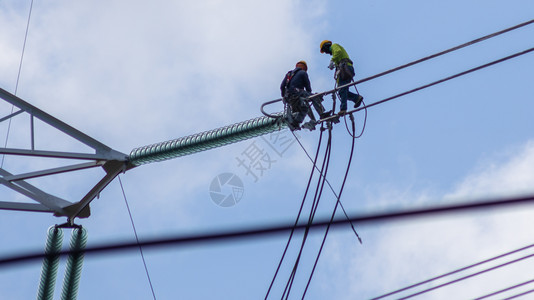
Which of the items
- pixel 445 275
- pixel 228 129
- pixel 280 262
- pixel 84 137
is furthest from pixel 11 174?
pixel 445 275

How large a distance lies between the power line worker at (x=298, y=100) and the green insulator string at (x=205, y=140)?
0.25 meters

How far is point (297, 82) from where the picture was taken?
38.0ft

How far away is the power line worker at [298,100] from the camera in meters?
11.0

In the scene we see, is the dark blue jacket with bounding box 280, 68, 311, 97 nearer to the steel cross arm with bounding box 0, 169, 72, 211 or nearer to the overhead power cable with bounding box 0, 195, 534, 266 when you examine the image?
the steel cross arm with bounding box 0, 169, 72, 211

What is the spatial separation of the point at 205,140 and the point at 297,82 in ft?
5.53

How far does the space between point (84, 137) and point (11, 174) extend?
45.8 inches

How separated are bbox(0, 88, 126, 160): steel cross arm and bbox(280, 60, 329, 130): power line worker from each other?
2.73 m

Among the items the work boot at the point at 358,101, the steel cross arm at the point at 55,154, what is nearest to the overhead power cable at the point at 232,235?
the steel cross arm at the point at 55,154

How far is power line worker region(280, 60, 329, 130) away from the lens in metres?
11.0

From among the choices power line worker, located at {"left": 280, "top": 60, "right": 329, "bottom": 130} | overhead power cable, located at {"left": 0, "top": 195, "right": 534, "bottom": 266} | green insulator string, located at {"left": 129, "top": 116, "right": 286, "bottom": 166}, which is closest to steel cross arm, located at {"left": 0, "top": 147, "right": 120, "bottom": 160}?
green insulator string, located at {"left": 129, "top": 116, "right": 286, "bottom": 166}

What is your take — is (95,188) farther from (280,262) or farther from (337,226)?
(337,226)

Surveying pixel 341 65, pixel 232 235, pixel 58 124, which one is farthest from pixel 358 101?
pixel 232 235

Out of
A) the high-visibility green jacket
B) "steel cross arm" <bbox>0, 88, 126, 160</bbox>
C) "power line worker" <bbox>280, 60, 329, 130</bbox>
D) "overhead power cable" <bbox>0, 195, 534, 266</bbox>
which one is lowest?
"overhead power cable" <bbox>0, 195, 534, 266</bbox>

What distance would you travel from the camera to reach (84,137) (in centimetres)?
1113
